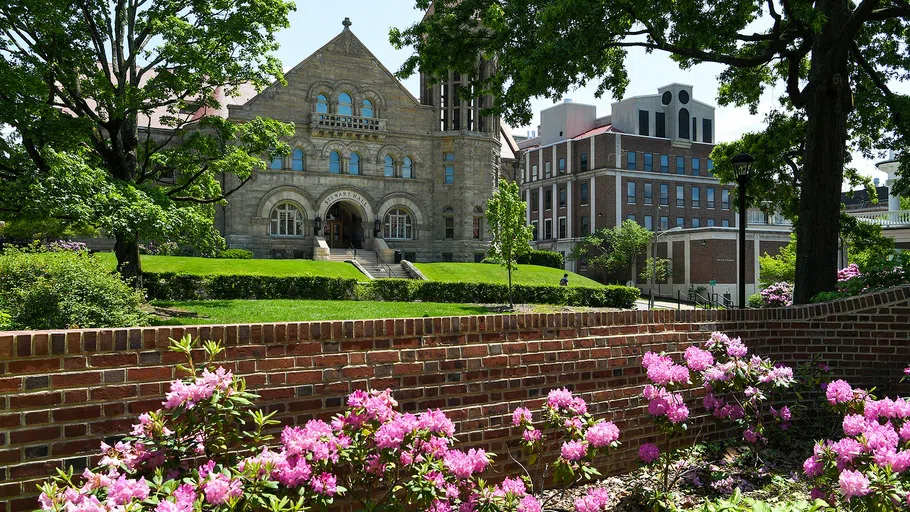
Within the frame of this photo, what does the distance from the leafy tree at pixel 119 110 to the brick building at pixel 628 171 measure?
52.1m

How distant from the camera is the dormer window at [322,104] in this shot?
153 feet

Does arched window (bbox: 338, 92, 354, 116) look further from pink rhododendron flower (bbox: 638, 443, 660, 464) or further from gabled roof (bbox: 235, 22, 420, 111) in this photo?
pink rhododendron flower (bbox: 638, 443, 660, 464)

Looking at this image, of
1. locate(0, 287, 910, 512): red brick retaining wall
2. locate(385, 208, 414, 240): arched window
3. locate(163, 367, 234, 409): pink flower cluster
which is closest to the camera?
locate(163, 367, 234, 409): pink flower cluster

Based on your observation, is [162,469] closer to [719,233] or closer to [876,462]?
[876,462]

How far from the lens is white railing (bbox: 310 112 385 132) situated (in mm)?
46219

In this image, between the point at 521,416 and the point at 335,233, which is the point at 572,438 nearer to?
the point at 521,416

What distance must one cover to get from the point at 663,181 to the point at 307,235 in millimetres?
44471

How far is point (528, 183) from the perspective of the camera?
8325 centimetres

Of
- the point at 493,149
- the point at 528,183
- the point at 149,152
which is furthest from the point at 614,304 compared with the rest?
the point at 528,183

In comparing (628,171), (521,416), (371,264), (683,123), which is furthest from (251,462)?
(683,123)

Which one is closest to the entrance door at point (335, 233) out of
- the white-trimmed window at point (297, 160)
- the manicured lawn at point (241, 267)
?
the white-trimmed window at point (297, 160)

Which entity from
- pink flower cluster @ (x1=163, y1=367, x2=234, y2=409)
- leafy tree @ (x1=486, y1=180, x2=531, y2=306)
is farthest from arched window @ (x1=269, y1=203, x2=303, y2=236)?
pink flower cluster @ (x1=163, y1=367, x2=234, y2=409)

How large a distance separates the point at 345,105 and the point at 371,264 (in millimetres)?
11748

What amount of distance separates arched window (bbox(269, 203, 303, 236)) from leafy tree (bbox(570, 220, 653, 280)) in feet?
107
